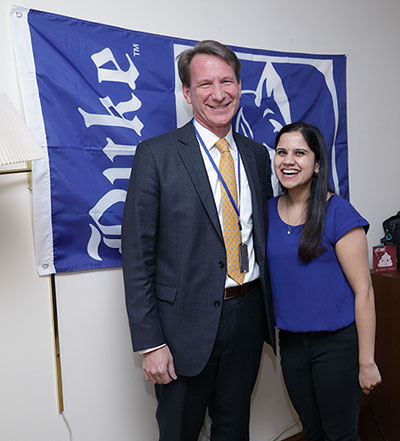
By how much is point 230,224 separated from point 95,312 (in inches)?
26.8

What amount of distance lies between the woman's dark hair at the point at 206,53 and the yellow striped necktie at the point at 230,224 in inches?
12.0

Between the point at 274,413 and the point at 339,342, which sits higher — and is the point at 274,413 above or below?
below

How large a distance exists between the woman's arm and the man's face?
0.61m

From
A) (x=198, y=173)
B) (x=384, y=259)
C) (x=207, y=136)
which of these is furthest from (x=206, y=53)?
(x=384, y=259)

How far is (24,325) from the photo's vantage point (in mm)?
1573

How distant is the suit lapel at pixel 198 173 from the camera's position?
4.73ft

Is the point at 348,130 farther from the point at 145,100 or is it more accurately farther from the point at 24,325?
the point at 24,325

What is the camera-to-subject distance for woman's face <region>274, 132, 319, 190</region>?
1.52 meters

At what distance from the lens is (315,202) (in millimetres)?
1491

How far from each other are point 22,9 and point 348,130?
5.81 ft

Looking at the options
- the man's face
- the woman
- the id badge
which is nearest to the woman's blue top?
the woman

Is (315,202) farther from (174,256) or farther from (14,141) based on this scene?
(14,141)

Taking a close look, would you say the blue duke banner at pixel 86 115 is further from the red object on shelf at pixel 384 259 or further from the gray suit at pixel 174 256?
the red object on shelf at pixel 384 259

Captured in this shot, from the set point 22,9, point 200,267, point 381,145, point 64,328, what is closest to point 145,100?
point 22,9
